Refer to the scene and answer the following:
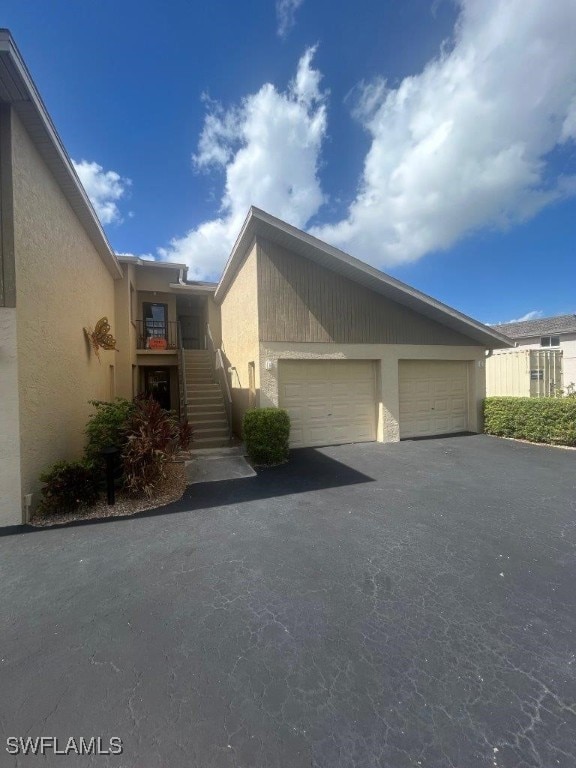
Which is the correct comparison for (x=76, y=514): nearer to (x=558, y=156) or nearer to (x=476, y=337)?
(x=476, y=337)

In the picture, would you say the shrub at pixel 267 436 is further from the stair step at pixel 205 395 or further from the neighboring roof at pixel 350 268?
the neighboring roof at pixel 350 268

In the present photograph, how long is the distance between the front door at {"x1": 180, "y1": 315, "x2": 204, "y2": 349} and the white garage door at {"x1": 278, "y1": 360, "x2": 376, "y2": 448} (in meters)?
9.73

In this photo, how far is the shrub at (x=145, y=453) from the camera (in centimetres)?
512

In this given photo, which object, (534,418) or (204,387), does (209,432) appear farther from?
(534,418)

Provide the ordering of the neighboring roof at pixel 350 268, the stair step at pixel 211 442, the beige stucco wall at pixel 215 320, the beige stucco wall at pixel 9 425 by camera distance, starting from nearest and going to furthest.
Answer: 1. the beige stucco wall at pixel 9 425
2. the neighboring roof at pixel 350 268
3. the stair step at pixel 211 442
4. the beige stucco wall at pixel 215 320

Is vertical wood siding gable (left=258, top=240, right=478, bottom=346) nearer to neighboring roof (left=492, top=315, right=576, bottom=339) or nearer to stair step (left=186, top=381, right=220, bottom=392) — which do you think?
stair step (left=186, top=381, right=220, bottom=392)

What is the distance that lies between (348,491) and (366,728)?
3824mm

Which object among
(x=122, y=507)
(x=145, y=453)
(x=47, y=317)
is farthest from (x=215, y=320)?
(x=122, y=507)

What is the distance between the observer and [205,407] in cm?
1000

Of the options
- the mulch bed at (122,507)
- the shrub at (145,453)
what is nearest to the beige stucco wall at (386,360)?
the shrub at (145,453)

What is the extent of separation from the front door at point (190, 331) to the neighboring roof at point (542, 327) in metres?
18.4

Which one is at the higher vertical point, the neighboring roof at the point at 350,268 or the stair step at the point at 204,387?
the neighboring roof at the point at 350,268

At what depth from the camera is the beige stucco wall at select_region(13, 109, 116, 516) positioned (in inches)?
181

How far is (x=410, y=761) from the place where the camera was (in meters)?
1.60
